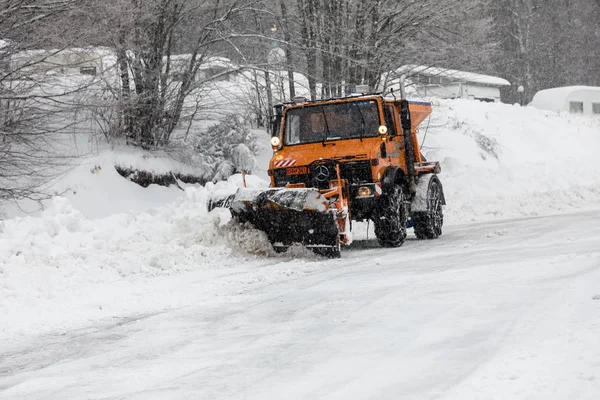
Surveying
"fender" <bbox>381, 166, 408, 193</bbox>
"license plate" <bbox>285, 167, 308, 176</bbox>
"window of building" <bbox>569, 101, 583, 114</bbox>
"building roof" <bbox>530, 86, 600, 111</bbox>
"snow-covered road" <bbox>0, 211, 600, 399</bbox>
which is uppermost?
"building roof" <bbox>530, 86, 600, 111</bbox>

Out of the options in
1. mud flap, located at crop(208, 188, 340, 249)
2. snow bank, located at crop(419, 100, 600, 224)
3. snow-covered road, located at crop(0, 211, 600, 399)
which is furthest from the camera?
snow bank, located at crop(419, 100, 600, 224)

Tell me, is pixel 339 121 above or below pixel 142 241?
above

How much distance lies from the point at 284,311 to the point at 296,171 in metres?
4.85

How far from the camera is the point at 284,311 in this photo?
7078 mm

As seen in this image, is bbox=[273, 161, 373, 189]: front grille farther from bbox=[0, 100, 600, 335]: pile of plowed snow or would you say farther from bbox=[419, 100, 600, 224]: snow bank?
bbox=[419, 100, 600, 224]: snow bank

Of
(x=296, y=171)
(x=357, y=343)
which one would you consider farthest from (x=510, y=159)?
(x=357, y=343)

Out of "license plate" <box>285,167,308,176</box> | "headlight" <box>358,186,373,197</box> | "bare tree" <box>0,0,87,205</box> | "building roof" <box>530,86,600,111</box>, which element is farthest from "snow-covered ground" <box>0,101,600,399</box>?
"building roof" <box>530,86,600,111</box>

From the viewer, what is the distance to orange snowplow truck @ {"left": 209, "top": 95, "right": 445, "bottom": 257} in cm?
1066

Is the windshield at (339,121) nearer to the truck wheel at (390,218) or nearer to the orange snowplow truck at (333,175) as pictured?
the orange snowplow truck at (333,175)

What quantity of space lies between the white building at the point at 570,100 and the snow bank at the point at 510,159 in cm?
773

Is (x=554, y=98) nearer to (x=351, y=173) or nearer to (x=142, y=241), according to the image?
(x=351, y=173)

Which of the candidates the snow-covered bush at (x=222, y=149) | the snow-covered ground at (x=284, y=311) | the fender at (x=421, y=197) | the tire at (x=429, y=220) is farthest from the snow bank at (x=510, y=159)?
the snow-covered bush at (x=222, y=149)

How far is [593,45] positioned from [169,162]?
2115 inches

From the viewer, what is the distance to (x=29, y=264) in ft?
30.8
